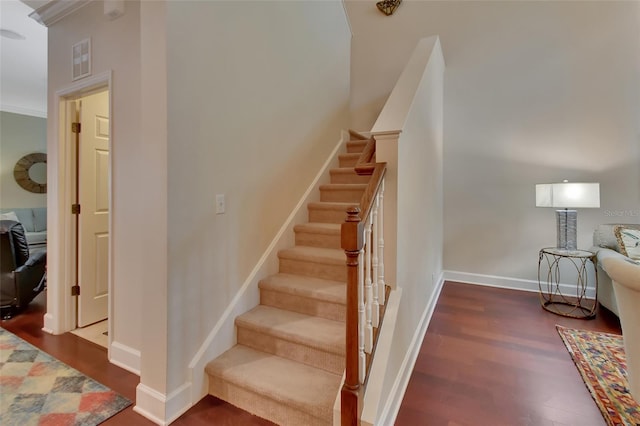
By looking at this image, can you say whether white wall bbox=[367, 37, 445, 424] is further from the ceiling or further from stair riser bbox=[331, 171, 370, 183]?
the ceiling

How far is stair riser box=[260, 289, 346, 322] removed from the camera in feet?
6.46

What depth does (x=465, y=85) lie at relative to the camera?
12.8 feet

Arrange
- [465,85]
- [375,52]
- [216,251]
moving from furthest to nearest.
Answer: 1. [375,52]
2. [465,85]
3. [216,251]

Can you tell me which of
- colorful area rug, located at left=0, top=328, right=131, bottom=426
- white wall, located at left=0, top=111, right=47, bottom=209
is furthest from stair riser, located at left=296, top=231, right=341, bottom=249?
white wall, located at left=0, top=111, right=47, bottom=209

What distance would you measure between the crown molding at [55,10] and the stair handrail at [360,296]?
2629 mm

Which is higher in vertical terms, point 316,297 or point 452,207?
point 452,207

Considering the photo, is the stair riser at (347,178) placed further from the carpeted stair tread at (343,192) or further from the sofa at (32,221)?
the sofa at (32,221)

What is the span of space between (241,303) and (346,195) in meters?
1.47

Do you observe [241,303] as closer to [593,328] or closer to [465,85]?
[593,328]

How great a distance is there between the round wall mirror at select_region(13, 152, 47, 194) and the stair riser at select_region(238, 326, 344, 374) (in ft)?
20.8

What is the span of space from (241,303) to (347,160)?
2096 millimetres

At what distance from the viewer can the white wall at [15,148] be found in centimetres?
541

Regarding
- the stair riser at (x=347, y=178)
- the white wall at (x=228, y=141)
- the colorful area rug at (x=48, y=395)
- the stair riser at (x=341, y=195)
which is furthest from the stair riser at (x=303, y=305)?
the stair riser at (x=347, y=178)

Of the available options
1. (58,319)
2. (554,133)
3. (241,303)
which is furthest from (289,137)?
(554,133)
